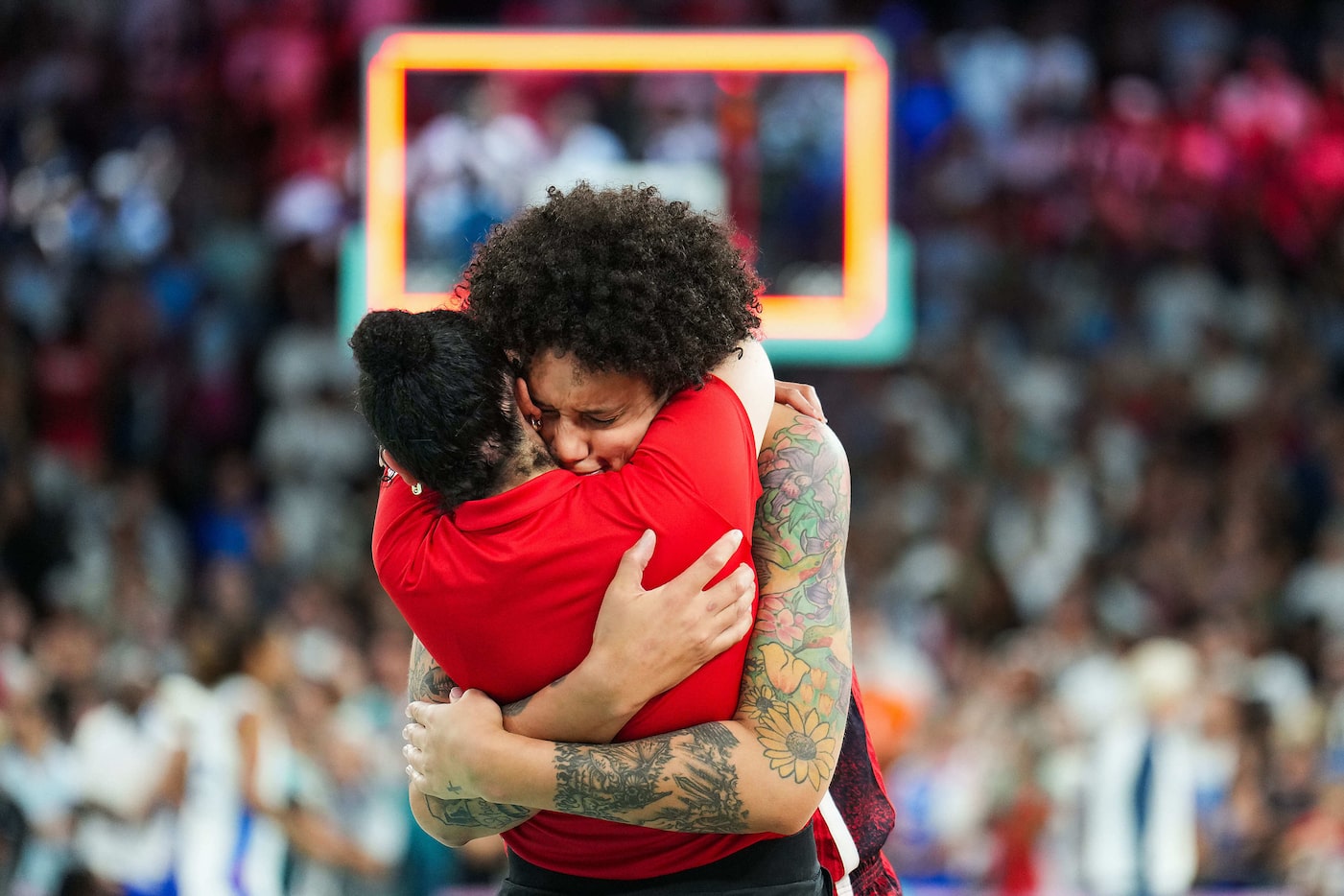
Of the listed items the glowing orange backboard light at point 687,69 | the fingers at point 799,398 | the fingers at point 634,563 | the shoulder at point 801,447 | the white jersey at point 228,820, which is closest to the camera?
the fingers at point 634,563

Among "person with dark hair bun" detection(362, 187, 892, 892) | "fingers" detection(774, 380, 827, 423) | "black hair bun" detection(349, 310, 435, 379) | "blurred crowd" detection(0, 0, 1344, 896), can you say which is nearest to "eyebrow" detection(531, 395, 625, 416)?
"person with dark hair bun" detection(362, 187, 892, 892)

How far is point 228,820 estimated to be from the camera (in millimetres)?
6113

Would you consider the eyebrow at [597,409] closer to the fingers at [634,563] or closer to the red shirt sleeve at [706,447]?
the red shirt sleeve at [706,447]

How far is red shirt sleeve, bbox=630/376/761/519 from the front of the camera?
2045 mm

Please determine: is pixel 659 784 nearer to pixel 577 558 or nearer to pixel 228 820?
pixel 577 558

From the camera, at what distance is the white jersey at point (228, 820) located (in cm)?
603

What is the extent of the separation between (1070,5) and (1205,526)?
349 cm

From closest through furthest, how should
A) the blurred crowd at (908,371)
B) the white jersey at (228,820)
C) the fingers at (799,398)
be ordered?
1. the fingers at (799,398)
2. the white jersey at (228,820)
3. the blurred crowd at (908,371)

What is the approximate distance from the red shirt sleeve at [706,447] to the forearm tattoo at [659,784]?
308 millimetres

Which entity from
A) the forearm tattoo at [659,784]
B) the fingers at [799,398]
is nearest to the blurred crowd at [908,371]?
the fingers at [799,398]

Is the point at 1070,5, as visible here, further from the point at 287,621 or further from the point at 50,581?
the point at 50,581

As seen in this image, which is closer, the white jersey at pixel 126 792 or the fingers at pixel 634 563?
the fingers at pixel 634 563

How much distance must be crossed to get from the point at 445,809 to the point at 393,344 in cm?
68

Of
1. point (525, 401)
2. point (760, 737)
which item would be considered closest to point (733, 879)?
point (760, 737)
